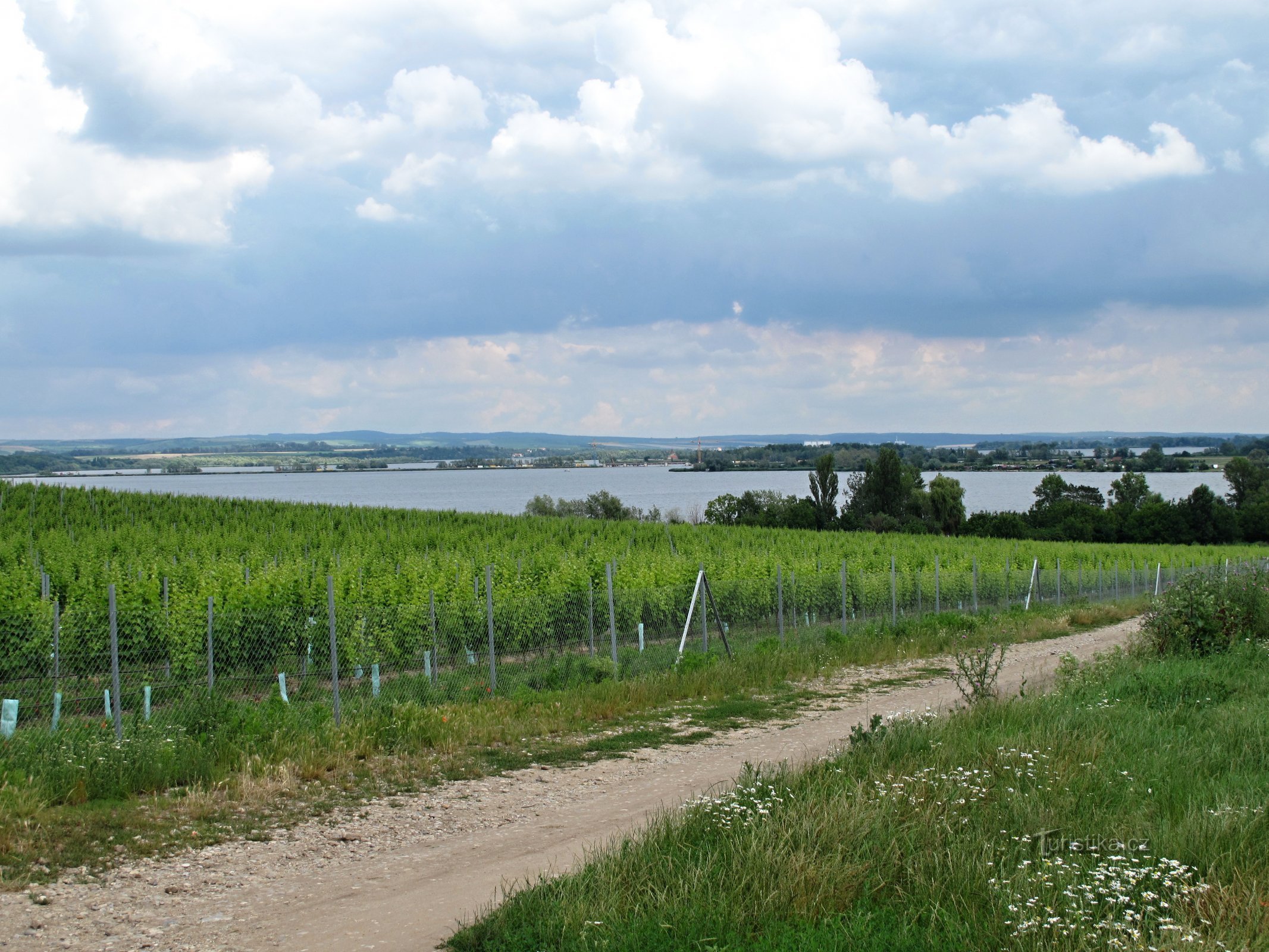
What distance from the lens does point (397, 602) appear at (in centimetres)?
2084

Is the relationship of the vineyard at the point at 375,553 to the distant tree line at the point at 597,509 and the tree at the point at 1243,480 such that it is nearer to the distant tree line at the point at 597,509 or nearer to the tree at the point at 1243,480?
the distant tree line at the point at 597,509

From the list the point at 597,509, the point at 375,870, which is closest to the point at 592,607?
the point at 375,870

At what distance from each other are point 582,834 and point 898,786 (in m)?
2.40

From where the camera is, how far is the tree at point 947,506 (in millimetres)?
95062

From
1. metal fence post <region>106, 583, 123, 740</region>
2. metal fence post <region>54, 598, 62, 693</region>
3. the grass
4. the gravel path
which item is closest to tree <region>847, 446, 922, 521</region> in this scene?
metal fence post <region>54, 598, 62, 693</region>

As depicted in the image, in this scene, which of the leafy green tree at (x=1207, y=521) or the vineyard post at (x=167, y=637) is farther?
the leafy green tree at (x=1207, y=521)

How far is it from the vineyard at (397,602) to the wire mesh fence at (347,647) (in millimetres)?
57

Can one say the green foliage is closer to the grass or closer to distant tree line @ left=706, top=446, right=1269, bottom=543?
the grass

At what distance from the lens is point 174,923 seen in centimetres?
562

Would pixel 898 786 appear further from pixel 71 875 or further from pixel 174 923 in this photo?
pixel 71 875

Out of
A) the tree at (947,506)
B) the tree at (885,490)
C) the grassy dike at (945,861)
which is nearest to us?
the grassy dike at (945,861)

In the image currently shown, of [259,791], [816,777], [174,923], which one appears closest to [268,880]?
[174,923]

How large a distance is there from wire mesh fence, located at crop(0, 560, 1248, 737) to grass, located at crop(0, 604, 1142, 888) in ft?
2.67

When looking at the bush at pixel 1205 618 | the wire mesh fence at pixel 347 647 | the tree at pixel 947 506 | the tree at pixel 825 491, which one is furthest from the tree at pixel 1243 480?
the bush at pixel 1205 618
